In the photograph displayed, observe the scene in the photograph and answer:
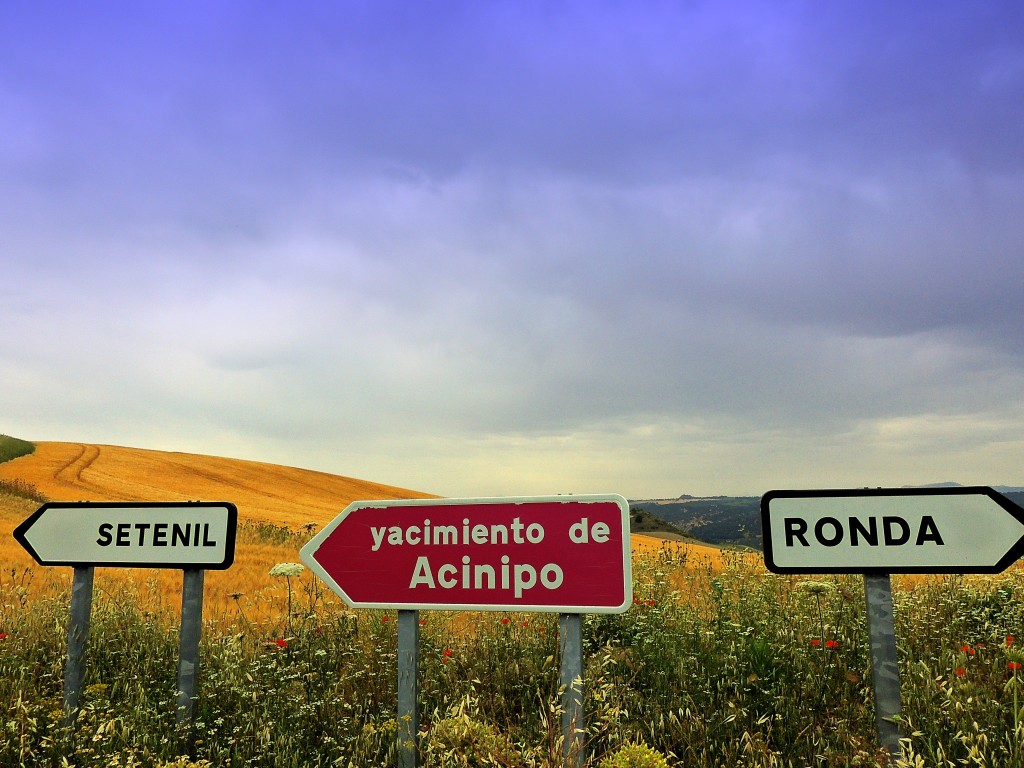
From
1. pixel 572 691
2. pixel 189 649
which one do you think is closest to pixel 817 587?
pixel 572 691

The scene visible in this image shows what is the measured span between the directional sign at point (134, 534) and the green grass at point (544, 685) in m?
0.76

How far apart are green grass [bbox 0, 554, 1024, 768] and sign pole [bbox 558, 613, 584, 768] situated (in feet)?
0.25

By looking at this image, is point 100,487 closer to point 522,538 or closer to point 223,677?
point 223,677

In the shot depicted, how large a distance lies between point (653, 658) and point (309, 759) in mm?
2034

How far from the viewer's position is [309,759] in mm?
3156

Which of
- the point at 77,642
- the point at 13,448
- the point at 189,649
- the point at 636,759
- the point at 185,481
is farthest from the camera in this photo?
the point at 13,448

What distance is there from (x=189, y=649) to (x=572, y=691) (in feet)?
7.59

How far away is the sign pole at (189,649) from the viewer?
3.53m

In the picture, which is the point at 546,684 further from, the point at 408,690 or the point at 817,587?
the point at 817,587

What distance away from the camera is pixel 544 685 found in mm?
3746

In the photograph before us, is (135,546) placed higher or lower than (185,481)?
lower

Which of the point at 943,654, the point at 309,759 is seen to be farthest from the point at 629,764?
the point at 943,654

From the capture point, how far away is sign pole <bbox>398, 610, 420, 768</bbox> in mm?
3025

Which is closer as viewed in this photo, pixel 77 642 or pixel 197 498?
pixel 77 642
